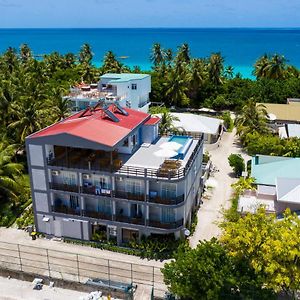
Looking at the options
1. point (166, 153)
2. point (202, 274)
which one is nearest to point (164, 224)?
point (166, 153)

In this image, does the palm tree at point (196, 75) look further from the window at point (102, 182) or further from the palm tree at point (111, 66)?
the window at point (102, 182)

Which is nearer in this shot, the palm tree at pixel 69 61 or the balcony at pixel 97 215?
the balcony at pixel 97 215

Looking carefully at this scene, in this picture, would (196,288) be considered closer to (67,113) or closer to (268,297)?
(268,297)

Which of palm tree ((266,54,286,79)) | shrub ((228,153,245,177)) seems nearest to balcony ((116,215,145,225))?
shrub ((228,153,245,177))

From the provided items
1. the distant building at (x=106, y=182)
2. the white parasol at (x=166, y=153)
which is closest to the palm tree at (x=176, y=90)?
the distant building at (x=106, y=182)

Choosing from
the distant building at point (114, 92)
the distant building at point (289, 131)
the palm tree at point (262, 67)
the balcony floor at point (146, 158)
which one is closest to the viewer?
the balcony floor at point (146, 158)

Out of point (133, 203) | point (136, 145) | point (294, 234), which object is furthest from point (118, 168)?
point (294, 234)

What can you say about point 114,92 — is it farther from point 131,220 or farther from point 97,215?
point 131,220
